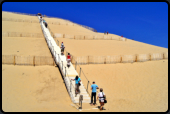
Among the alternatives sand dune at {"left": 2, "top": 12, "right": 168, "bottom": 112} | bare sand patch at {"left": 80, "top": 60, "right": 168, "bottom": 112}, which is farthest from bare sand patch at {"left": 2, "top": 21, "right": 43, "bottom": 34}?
bare sand patch at {"left": 80, "top": 60, "right": 168, "bottom": 112}

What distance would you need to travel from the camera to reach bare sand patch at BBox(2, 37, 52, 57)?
70.7 feet

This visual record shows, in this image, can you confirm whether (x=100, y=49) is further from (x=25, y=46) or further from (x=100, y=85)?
(x=100, y=85)

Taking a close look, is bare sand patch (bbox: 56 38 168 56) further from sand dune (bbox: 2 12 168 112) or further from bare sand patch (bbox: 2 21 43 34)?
bare sand patch (bbox: 2 21 43 34)

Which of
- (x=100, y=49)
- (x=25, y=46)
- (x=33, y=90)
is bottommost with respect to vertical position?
(x=33, y=90)

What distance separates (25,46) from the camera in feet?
80.5

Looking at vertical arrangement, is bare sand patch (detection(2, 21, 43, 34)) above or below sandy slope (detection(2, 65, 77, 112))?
above

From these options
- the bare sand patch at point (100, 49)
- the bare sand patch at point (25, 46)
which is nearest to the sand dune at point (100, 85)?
the bare sand patch at point (25, 46)

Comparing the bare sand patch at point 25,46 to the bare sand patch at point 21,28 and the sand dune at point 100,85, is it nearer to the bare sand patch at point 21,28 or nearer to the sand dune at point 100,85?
the sand dune at point 100,85

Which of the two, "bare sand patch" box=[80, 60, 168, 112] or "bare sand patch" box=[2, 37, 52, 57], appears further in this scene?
"bare sand patch" box=[2, 37, 52, 57]

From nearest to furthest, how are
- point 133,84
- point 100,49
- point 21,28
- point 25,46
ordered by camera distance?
point 133,84, point 25,46, point 100,49, point 21,28

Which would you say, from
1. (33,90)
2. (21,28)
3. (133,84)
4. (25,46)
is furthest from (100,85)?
(21,28)

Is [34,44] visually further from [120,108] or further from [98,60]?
[120,108]

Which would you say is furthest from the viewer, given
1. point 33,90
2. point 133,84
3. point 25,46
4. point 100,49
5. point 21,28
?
point 21,28

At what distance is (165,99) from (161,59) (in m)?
10.1
